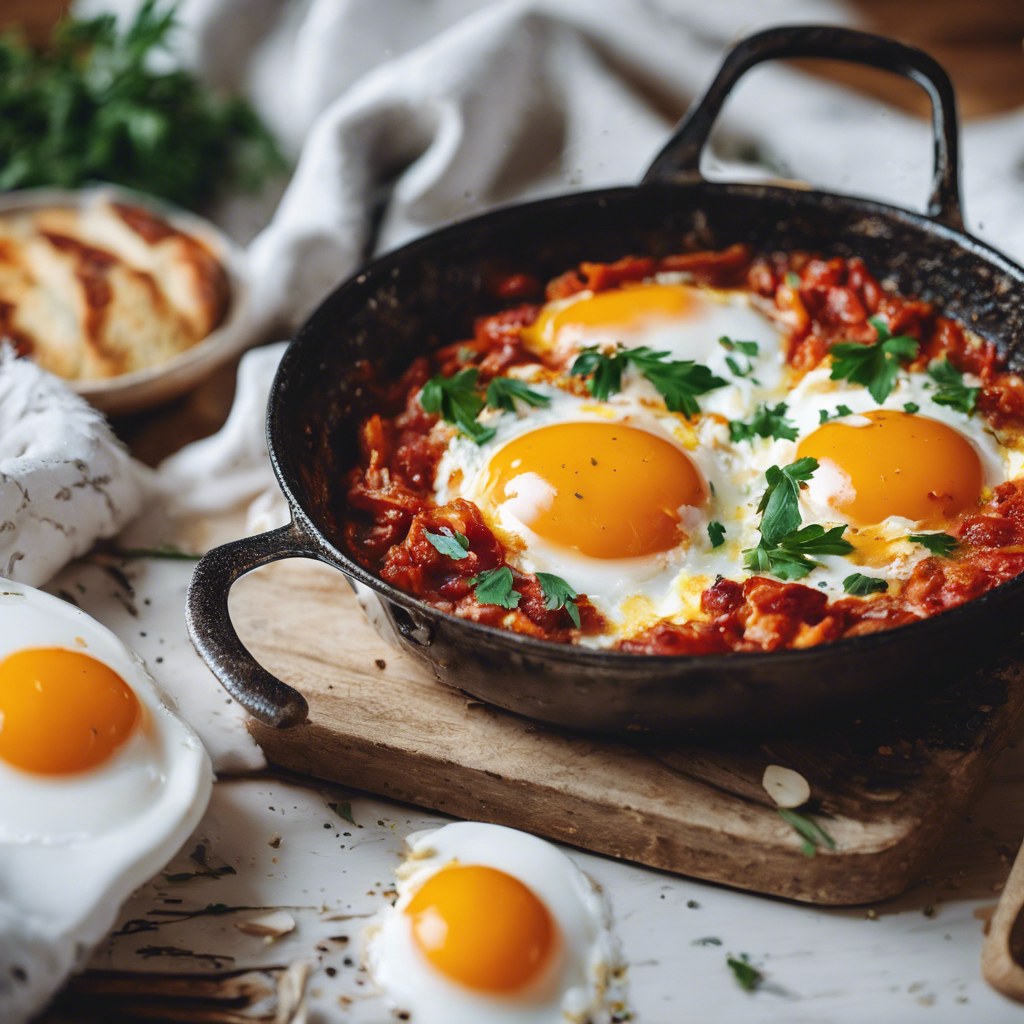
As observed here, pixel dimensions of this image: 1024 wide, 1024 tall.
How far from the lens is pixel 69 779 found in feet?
7.42

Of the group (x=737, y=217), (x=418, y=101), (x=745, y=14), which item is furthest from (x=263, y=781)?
(x=745, y=14)

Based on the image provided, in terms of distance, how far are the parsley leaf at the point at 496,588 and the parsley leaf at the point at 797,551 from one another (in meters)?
0.59

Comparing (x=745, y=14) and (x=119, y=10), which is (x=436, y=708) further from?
(x=119, y=10)

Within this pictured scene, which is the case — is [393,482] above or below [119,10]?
below

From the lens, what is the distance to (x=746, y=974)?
2.31 m

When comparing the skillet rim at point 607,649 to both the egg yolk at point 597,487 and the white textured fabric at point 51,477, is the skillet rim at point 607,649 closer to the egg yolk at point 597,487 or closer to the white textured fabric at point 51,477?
the egg yolk at point 597,487

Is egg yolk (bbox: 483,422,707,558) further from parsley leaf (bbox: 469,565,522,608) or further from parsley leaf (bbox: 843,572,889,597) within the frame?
parsley leaf (bbox: 843,572,889,597)

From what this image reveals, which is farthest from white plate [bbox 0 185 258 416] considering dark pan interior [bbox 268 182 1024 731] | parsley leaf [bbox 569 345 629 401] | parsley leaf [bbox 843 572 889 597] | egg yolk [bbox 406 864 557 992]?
parsley leaf [bbox 843 572 889 597]

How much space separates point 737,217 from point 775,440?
94 centimetres

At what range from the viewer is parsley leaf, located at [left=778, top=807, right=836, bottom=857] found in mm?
2346

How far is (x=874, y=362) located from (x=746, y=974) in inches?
68.0

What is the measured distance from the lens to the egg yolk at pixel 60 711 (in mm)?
2264

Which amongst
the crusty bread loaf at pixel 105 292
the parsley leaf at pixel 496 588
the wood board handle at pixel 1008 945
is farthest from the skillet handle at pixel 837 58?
the wood board handle at pixel 1008 945

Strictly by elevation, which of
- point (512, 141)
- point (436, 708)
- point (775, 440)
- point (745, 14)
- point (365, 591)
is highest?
point (745, 14)
